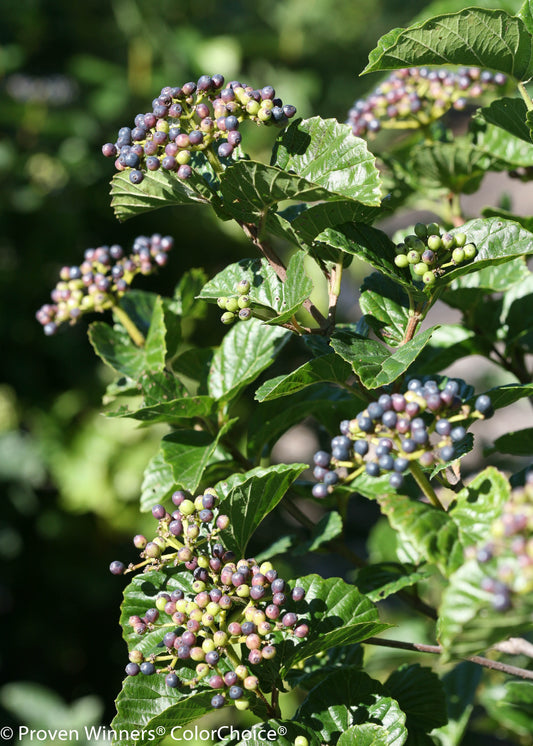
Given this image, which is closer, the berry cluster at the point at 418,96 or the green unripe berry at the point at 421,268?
the green unripe berry at the point at 421,268

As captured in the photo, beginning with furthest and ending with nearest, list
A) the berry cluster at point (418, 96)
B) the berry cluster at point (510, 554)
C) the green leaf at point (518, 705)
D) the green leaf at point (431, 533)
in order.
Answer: the berry cluster at point (418, 96), the green leaf at point (518, 705), the green leaf at point (431, 533), the berry cluster at point (510, 554)

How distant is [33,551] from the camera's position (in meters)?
3.65

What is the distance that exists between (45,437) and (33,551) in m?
0.57

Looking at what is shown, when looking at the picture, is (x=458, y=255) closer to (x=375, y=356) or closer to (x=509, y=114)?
(x=375, y=356)

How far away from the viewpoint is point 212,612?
87cm

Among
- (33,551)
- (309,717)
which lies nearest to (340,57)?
(33,551)

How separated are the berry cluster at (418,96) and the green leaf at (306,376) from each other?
71cm

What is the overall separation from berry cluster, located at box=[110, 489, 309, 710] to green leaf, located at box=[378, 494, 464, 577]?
0.63ft

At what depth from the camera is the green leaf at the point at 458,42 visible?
0.89 meters

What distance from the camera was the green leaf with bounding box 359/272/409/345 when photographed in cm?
98

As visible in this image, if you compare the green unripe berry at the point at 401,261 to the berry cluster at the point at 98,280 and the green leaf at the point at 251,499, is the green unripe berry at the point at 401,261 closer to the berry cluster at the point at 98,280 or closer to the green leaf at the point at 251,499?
the green leaf at the point at 251,499

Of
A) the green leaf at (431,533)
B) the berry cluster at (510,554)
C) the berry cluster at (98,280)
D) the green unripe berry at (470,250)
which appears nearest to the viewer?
the berry cluster at (510,554)

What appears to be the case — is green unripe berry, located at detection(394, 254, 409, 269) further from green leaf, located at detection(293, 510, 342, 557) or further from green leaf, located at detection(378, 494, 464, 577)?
green leaf, located at detection(293, 510, 342, 557)

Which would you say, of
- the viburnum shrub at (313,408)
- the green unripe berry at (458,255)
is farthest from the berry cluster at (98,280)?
the green unripe berry at (458,255)
